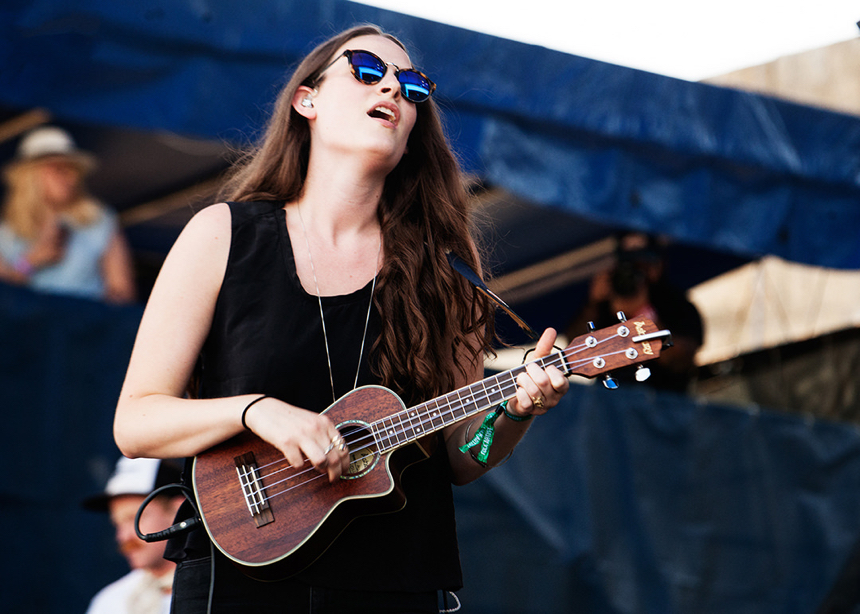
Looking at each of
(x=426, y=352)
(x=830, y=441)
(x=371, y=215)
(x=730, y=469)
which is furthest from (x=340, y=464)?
(x=830, y=441)

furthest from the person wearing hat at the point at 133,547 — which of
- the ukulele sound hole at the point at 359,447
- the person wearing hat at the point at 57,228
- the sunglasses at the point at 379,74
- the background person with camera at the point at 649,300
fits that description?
the background person with camera at the point at 649,300

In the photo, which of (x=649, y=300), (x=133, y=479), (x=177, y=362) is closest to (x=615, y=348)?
(x=177, y=362)

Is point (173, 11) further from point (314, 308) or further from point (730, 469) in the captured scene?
point (730, 469)

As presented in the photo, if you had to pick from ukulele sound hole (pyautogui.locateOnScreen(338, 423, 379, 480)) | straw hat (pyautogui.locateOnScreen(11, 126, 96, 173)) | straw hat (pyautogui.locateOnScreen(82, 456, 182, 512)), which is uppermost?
straw hat (pyautogui.locateOnScreen(11, 126, 96, 173))

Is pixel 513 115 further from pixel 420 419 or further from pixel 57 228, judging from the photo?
pixel 420 419

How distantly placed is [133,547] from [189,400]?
7.65 ft

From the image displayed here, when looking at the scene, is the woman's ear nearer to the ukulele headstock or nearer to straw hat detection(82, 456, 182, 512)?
the ukulele headstock

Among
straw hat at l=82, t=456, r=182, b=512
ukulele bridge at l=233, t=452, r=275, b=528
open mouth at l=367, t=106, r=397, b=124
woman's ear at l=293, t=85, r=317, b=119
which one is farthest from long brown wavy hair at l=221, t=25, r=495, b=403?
straw hat at l=82, t=456, r=182, b=512

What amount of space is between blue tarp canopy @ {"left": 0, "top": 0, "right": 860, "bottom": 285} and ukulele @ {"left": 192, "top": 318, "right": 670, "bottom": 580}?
6.44ft

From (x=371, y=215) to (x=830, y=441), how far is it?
13.5ft

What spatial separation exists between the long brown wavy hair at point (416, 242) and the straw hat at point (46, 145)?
9.24ft

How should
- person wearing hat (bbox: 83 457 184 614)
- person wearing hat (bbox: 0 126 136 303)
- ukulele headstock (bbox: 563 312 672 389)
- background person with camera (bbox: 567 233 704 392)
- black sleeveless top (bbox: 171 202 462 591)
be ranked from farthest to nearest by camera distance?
1. background person with camera (bbox: 567 233 704 392)
2. person wearing hat (bbox: 0 126 136 303)
3. person wearing hat (bbox: 83 457 184 614)
4. ukulele headstock (bbox: 563 312 672 389)
5. black sleeveless top (bbox: 171 202 462 591)

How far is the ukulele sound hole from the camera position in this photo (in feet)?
6.05

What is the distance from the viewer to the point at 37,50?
11.5 feet
